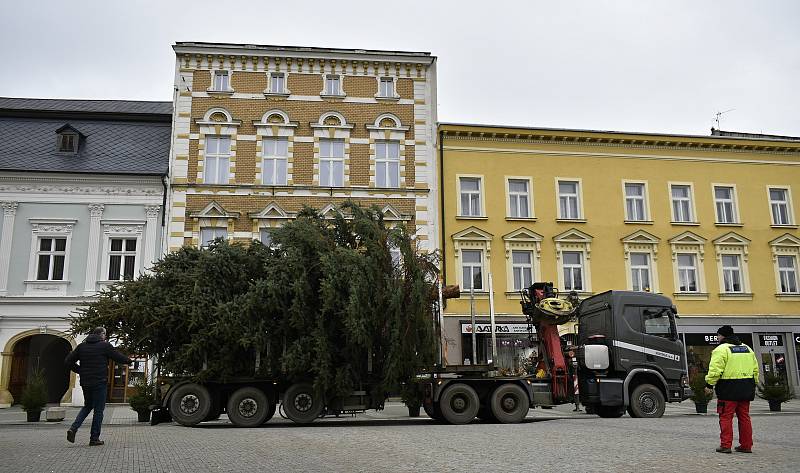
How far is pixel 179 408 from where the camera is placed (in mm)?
14734

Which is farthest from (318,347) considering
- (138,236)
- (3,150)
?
(3,150)

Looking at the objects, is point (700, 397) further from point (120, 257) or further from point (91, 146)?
point (91, 146)

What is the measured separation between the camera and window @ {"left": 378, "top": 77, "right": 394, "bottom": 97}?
28125 millimetres

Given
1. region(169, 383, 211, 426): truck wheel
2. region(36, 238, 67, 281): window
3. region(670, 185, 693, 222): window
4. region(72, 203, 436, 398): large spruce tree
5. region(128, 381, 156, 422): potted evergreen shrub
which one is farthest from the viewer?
region(670, 185, 693, 222): window

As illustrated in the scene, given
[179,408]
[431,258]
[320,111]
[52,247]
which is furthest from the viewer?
[320,111]

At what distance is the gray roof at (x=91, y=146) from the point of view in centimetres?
2608

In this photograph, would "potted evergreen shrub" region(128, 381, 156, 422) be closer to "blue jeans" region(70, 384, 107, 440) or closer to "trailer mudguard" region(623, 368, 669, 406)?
"blue jeans" region(70, 384, 107, 440)

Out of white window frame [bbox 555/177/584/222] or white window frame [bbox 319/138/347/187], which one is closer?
white window frame [bbox 319/138/347/187]

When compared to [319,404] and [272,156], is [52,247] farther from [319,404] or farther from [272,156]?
[319,404]

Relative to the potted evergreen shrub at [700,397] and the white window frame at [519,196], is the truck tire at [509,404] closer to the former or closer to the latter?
the potted evergreen shrub at [700,397]

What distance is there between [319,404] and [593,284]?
15.7m

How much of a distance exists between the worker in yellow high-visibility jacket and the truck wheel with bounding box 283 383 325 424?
8.36 m

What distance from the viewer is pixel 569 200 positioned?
28.7 meters

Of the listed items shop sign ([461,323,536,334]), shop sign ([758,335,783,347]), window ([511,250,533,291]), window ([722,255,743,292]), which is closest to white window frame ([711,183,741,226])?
window ([722,255,743,292])
